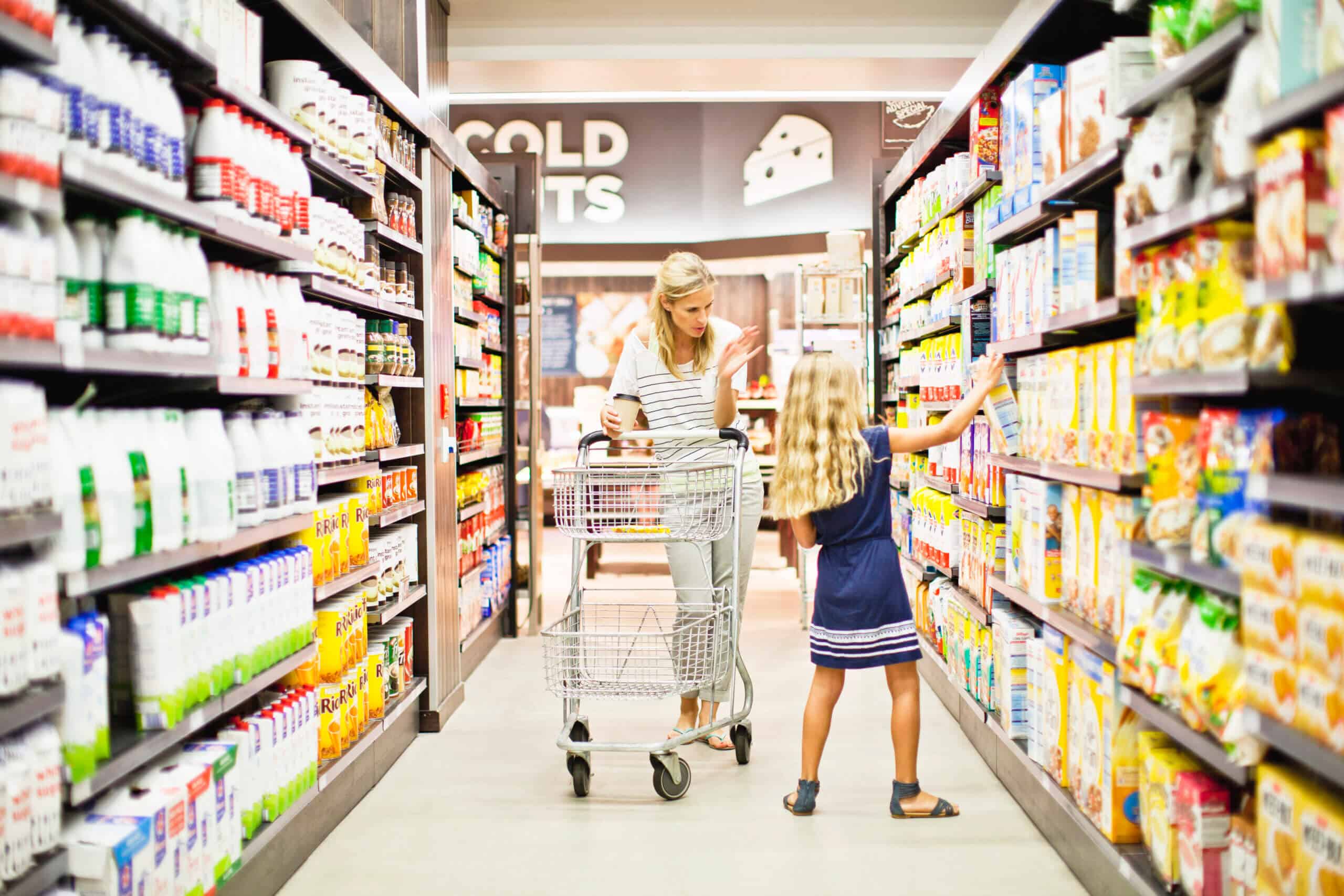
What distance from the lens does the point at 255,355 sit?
8.79ft

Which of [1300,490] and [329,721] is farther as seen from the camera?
[329,721]

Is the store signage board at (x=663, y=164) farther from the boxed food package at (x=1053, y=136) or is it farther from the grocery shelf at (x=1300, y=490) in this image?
the grocery shelf at (x=1300, y=490)

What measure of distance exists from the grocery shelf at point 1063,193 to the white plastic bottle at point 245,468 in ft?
7.34

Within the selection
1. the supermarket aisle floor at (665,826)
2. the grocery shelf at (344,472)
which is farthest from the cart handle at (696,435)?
the supermarket aisle floor at (665,826)

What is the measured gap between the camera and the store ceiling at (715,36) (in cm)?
612

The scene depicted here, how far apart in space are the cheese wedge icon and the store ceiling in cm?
463

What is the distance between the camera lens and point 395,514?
3.97m

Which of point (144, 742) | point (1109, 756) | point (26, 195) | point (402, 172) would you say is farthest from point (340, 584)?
point (1109, 756)

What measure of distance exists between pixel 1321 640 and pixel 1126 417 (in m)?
0.94

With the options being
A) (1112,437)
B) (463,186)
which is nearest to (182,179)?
(1112,437)

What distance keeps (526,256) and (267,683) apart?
15.1ft

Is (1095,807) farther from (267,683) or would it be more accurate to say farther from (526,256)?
(526,256)

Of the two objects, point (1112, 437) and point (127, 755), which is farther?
point (1112, 437)

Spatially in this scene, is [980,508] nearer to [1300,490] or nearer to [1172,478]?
[1172,478]
